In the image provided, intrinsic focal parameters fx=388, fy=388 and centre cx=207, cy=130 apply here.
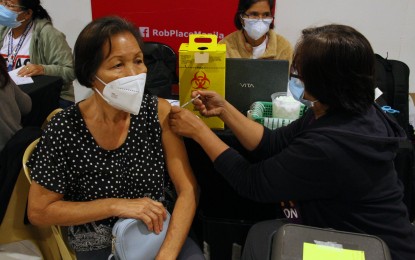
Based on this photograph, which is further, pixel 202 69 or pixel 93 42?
pixel 202 69

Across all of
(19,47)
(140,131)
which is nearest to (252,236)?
(140,131)

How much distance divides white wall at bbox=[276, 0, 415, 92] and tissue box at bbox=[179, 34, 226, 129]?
205 centimetres

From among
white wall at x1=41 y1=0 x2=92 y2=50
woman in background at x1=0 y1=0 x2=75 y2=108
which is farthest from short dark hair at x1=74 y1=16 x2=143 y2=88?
white wall at x1=41 y1=0 x2=92 y2=50

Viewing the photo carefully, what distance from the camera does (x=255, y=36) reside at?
265cm

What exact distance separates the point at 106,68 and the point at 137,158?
34 cm

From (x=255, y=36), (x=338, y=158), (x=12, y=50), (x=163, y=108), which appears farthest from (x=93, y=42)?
(x=12, y=50)

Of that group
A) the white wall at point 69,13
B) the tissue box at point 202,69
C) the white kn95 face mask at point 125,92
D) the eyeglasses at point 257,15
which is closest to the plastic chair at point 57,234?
the white kn95 face mask at point 125,92

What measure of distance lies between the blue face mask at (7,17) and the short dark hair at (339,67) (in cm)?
231

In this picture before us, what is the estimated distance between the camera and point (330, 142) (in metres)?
1.14

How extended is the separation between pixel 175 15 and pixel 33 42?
1.26m

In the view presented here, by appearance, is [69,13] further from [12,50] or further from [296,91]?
[296,91]

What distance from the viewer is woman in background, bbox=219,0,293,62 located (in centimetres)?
260

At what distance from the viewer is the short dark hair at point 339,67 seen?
1141 mm

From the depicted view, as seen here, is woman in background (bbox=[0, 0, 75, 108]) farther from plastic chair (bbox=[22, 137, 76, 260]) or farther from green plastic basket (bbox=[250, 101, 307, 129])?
green plastic basket (bbox=[250, 101, 307, 129])
